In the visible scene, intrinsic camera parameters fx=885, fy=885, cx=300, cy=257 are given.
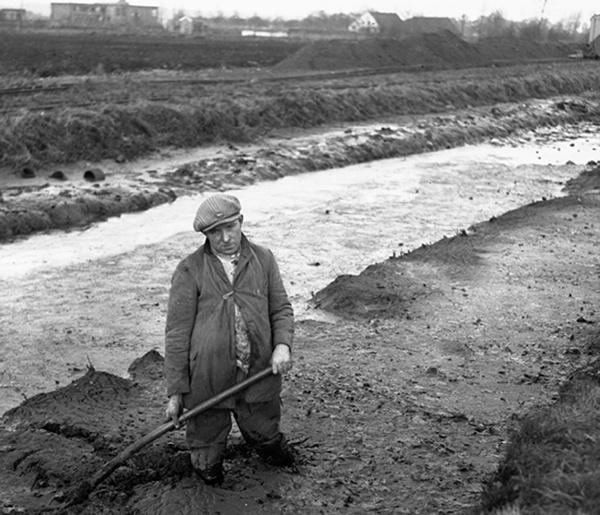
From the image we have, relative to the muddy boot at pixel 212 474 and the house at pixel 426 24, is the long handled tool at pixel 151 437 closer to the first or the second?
the muddy boot at pixel 212 474

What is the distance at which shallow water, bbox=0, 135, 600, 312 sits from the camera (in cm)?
1241

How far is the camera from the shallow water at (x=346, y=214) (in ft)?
40.7

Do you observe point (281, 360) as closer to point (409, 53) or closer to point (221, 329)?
point (221, 329)

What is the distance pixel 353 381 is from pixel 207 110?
1501 cm

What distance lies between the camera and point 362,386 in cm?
724

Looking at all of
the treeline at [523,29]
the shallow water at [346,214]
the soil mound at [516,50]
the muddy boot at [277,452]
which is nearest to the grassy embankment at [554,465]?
the muddy boot at [277,452]

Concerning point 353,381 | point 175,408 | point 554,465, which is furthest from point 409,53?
point 554,465

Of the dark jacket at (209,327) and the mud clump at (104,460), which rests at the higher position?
the dark jacket at (209,327)

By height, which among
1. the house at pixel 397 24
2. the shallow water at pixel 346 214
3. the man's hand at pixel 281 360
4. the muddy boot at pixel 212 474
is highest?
the house at pixel 397 24

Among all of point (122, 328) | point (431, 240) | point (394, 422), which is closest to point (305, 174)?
point (431, 240)

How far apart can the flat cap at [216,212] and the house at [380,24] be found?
70.3 metres

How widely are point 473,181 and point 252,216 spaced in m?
6.16

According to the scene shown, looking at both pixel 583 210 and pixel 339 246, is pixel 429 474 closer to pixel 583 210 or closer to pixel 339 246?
pixel 339 246

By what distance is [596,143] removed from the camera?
1041 inches
